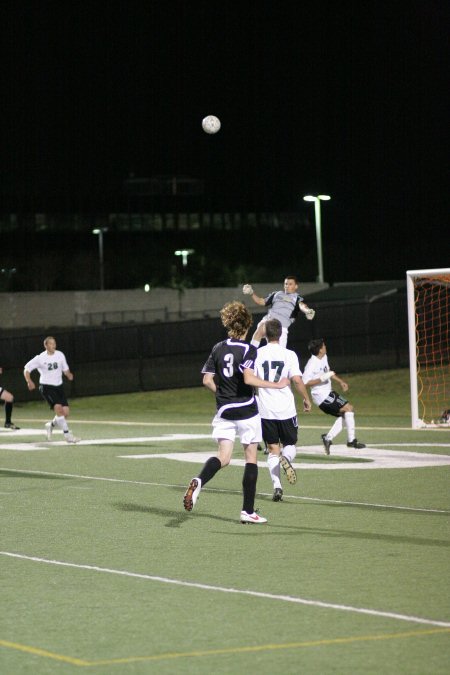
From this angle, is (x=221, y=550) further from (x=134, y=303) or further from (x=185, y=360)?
(x=134, y=303)

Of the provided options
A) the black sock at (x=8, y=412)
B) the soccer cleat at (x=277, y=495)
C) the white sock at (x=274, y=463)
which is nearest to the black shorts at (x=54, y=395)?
the black sock at (x=8, y=412)

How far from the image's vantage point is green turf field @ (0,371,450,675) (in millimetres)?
6961

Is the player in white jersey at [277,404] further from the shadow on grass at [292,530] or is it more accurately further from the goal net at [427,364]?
the goal net at [427,364]

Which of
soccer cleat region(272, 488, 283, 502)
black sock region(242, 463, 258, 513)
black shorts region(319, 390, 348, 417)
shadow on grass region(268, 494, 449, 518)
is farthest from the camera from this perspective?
black shorts region(319, 390, 348, 417)

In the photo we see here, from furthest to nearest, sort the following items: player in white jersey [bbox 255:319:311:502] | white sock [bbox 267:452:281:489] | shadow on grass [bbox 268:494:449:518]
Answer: white sock [bbox 267:452:281:489], player in white jersey [bbox 255:319:311:502], shadow on grass [bbox 268:494:449:518]

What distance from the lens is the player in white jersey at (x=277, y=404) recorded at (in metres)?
13.4

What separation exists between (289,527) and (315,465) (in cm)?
603

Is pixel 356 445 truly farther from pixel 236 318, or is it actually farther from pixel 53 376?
pixel 236 318

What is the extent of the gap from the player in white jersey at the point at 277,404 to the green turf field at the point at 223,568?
18.7 inches

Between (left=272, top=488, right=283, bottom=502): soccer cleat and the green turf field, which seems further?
(left=272, top=488, right=283, bottom=502): soccer cleat

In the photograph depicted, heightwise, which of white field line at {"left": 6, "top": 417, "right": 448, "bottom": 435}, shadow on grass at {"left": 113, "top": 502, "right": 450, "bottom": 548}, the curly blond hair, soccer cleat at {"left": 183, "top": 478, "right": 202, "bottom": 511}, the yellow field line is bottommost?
white field line at {"left": 6, "top": 417, "right": 448, "bottom": 435}

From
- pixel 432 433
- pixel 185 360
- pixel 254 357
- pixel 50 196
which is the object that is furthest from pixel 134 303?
pixel 254 357

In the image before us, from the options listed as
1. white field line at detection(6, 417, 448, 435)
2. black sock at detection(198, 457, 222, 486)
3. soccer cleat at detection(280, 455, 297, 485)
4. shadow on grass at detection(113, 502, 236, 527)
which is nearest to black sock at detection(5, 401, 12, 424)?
white field line at detection(6, 417, 448, 435)

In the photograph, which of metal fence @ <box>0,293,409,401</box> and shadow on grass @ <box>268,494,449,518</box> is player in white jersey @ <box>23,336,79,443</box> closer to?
shadow on grass @ <box>268,494,449,518</box>
